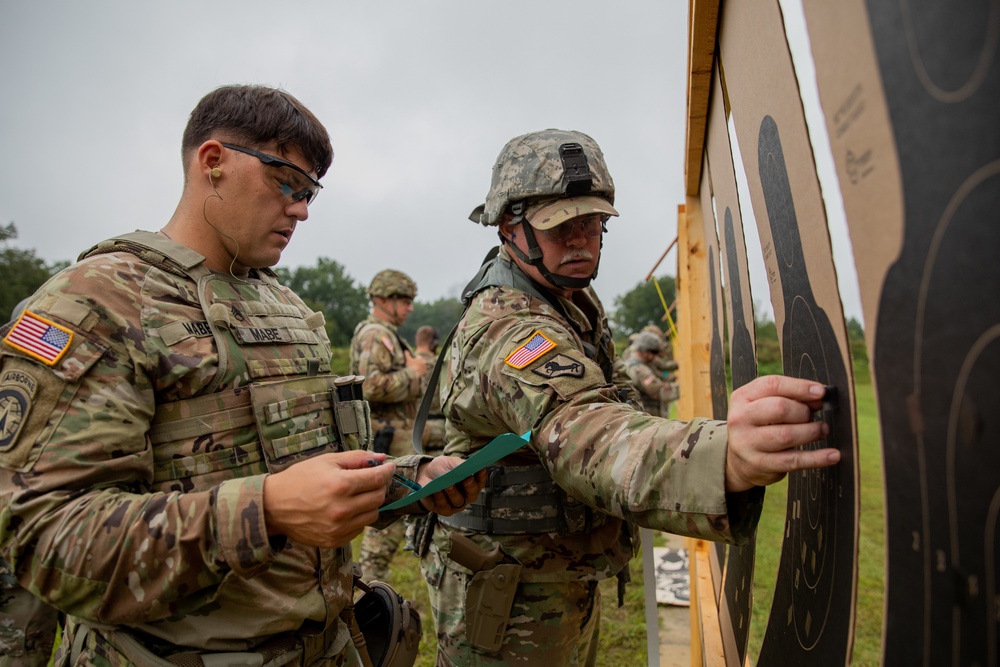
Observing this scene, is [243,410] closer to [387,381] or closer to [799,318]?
[799,318]

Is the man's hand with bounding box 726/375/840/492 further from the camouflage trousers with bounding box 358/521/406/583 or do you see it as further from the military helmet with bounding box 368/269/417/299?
the military helmet with bounding box 368/269/417/299

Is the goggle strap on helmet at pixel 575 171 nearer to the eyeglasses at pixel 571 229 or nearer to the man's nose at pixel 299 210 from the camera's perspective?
the eyeglasses at pixel 571 229

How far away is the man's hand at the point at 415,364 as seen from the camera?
6.24m

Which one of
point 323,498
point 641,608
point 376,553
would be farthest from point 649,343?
point 323,498

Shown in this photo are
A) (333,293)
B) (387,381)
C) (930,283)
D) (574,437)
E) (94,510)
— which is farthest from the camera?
(333,293)

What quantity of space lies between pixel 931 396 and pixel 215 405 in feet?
4.31

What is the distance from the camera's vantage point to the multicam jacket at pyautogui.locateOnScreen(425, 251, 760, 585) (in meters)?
1.12

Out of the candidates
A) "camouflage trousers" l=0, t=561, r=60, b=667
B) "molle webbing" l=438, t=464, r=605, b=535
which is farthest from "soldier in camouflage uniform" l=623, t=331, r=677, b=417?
"camouflage trousers" l=0, t=561, r=60, b=667

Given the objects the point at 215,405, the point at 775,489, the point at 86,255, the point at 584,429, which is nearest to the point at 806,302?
the point at 584,429

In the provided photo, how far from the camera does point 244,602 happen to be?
136cm

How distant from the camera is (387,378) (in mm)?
5707

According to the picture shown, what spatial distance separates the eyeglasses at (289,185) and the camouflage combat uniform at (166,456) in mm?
268

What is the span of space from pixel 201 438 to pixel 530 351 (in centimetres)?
77

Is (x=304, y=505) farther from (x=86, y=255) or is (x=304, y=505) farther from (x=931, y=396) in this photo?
(x=931, y=396)
